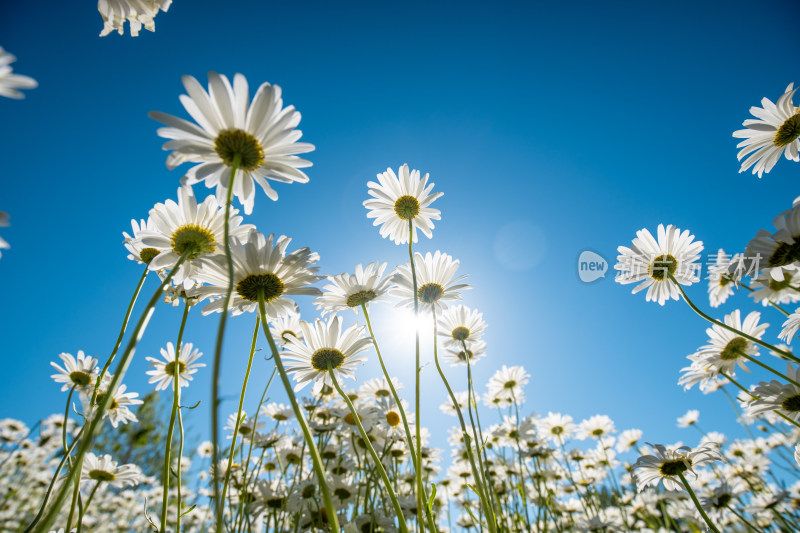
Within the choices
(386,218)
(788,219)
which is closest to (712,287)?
(788,219)

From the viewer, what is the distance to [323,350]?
1593mm

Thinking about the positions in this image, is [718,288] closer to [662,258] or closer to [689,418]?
[662,258]

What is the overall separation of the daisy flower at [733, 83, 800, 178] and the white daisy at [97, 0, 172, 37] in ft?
9.63

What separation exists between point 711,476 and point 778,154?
430 cm

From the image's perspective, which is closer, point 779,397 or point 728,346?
point 779,397

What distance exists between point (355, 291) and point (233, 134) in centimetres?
88

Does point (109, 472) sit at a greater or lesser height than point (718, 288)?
lesser

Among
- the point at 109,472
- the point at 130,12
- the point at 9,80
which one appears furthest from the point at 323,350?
the point at 109,472

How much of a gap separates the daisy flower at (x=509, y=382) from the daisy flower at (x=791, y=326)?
2.20 meters

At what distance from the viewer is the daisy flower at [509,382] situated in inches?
161

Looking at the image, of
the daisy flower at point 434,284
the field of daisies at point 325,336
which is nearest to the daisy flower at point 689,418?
the field of daisies at point 325,336

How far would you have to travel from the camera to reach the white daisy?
47.1 inches

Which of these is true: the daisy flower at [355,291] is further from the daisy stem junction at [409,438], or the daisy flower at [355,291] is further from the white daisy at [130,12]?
the white daisy at [130,12]

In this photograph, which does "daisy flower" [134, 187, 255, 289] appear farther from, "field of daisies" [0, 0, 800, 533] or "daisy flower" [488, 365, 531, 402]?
"daisy flower" [488, 365, 531, 402]
